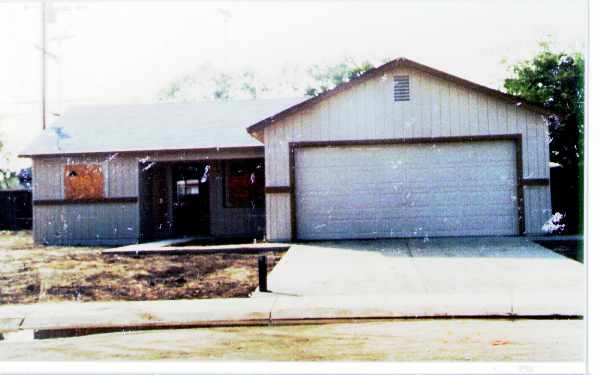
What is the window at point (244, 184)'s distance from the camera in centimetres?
1606

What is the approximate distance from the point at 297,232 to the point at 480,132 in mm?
4830

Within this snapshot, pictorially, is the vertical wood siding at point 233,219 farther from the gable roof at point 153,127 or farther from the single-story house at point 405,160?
the single-story house at point 405,160

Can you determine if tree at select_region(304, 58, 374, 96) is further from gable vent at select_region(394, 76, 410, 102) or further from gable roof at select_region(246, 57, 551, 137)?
gable vent at select_region(394, 76, 410, 102)

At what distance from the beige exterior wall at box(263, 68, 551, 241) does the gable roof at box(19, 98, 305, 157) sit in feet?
8.25

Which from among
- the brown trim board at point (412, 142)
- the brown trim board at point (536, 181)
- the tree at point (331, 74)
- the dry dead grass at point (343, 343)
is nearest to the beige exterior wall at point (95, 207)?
the brown trim board at point (412, 142)

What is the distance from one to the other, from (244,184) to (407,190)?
584 cm

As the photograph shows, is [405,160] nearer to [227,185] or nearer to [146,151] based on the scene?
[227,185]

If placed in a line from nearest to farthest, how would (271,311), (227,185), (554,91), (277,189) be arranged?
(271,311)
(277,189)
(554,91)
(227,185)

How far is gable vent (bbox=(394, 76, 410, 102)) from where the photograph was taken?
12.2 meters

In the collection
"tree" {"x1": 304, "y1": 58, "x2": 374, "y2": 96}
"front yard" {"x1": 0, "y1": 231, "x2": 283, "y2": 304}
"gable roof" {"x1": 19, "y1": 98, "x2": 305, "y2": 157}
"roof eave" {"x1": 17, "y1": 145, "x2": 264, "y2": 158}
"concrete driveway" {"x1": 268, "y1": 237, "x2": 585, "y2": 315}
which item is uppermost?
"tree" {"x1": 304, "y1": 58, "x2": 374, "y2": 96}

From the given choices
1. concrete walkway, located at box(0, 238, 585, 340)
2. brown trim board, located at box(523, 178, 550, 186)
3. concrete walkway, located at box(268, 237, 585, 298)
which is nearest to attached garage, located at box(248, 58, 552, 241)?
brown trim board, located at box(523, 178, 550, 186)

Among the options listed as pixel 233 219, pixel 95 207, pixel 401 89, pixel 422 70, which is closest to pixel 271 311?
pixel 401 89

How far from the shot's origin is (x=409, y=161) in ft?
39.9

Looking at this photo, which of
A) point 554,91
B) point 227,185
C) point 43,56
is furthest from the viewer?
point 227,185
